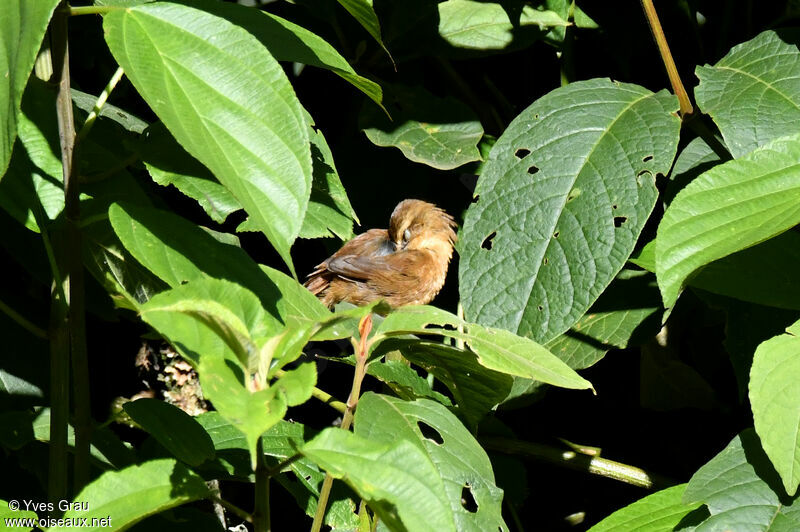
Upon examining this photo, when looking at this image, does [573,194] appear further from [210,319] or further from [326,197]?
[210,319]

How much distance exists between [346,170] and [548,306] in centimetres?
107

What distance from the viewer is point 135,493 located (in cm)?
97

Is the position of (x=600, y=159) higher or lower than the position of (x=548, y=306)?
higher

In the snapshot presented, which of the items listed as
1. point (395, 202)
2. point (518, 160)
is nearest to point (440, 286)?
point (395, 202)

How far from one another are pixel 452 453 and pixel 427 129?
3.98ft

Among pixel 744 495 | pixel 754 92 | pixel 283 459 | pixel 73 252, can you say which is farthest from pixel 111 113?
pixel 744 495

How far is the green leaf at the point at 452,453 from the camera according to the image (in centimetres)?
133

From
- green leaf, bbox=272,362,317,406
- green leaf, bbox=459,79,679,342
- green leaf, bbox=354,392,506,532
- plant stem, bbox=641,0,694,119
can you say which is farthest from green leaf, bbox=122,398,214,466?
plant stem, bbox=641,0,694,119

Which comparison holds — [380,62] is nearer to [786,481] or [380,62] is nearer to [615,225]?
[615,225]

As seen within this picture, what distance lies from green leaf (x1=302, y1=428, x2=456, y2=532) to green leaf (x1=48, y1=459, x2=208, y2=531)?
0.17 meters

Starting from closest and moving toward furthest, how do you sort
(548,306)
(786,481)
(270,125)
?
(270,125), (786,481), (548,306)

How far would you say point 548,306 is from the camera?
1.68 m

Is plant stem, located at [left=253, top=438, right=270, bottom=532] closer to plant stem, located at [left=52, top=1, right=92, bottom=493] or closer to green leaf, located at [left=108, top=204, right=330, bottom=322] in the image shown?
green leaf, located at [left=108, top=204, right=330, bottom=322]

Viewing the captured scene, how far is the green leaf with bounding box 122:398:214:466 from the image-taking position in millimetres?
1192
